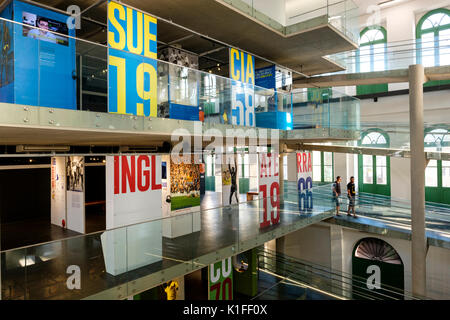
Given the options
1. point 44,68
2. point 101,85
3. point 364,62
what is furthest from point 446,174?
point 44,68

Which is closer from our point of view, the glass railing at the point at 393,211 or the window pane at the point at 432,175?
the glass railing at the point at 393,211

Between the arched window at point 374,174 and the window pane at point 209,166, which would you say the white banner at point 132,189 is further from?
the arched window at point 374,174

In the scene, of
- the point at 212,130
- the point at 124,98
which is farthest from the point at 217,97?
the point at 124,98

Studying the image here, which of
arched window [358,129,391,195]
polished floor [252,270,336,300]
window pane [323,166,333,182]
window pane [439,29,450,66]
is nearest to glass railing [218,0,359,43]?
window pane [439,29,450,66]

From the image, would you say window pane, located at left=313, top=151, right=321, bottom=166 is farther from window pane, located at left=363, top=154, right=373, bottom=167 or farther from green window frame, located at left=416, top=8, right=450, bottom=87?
green window frame, located at left=416, top=8, right=450, bottom=87

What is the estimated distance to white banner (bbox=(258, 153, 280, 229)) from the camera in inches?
390

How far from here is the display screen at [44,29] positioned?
15.7ft

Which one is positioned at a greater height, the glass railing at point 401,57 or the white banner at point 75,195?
the glass railing at point 401,57

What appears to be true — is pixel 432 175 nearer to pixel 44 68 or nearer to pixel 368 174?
pixel 368 174

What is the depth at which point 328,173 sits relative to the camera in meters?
22.3

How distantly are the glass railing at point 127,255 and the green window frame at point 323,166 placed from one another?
46.0 ft

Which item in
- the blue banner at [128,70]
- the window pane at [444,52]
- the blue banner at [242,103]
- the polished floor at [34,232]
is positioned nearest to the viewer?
the blue banner at [128,70]

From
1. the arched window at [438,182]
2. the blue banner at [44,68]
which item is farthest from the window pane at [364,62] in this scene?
the blue banner at [44,68]

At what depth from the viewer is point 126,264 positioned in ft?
20.3
